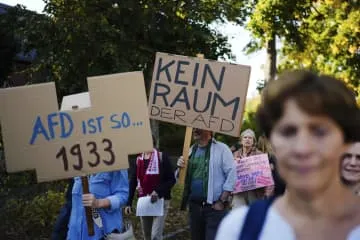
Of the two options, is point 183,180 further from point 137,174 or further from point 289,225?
point 289,225

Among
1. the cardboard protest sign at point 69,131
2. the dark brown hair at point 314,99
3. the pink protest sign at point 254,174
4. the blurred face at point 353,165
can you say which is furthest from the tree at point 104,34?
the dark brown hair at point 314,99

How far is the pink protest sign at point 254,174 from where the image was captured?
6789 mm

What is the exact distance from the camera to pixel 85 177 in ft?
13.8

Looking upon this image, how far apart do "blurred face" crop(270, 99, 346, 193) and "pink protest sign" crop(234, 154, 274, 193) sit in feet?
16.9

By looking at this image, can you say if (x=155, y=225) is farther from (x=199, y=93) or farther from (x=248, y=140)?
(x=199, y=93)

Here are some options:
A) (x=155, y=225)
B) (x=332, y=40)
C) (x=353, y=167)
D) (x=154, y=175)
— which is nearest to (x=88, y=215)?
(x=353, y=167)

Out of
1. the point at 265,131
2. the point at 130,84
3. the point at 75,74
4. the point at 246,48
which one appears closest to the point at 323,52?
the point at 246,48

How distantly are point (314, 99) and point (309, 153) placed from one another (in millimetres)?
157

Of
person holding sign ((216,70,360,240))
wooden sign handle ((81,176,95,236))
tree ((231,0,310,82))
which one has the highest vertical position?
tree ((231,0,310,82))

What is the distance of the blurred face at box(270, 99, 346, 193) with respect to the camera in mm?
1609

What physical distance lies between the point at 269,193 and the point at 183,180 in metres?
1.29

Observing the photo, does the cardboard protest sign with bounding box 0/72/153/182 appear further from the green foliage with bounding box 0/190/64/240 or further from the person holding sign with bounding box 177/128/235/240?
the green foliage with bounding box 0/190/64/240

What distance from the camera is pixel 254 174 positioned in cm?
681

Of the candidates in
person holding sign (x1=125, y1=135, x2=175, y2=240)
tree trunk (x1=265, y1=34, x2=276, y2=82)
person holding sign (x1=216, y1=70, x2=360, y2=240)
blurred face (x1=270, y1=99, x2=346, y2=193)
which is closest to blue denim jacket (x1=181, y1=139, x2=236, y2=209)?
person holding sign (x1=125, y1=135, x2=175, y2=240)
